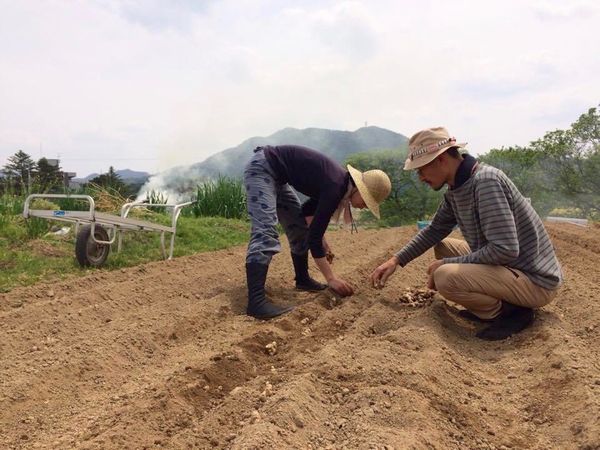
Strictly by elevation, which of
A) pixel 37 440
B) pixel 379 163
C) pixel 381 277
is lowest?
pixel 37 440

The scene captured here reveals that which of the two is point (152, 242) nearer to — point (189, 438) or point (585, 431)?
point (189, 438)

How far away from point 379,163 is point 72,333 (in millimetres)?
12647

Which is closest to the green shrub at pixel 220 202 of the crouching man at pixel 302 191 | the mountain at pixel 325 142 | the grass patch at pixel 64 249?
the grass patch at pixel 64 249

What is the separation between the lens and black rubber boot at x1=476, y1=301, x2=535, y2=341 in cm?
343

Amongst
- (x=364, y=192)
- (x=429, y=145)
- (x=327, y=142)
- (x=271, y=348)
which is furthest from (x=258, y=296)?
(x=327, y=142)

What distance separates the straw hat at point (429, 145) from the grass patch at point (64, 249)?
3.43 m

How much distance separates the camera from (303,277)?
15.6 feet

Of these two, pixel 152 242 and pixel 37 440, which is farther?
pixel 152 242

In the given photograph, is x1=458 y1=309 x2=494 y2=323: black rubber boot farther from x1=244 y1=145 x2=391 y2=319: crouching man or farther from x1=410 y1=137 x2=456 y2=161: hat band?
x1=410 y1=137 x2=456 y2=161: hat band

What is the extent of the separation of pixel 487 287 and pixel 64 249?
15.9 feet

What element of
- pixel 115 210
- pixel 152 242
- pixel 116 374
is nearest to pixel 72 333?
pixel 116 374

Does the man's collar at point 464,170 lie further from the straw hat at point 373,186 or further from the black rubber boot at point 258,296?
the black rubber boot at point 258,296

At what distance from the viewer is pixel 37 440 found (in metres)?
2.22

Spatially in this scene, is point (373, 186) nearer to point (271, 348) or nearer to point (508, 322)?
point (508, 322)
